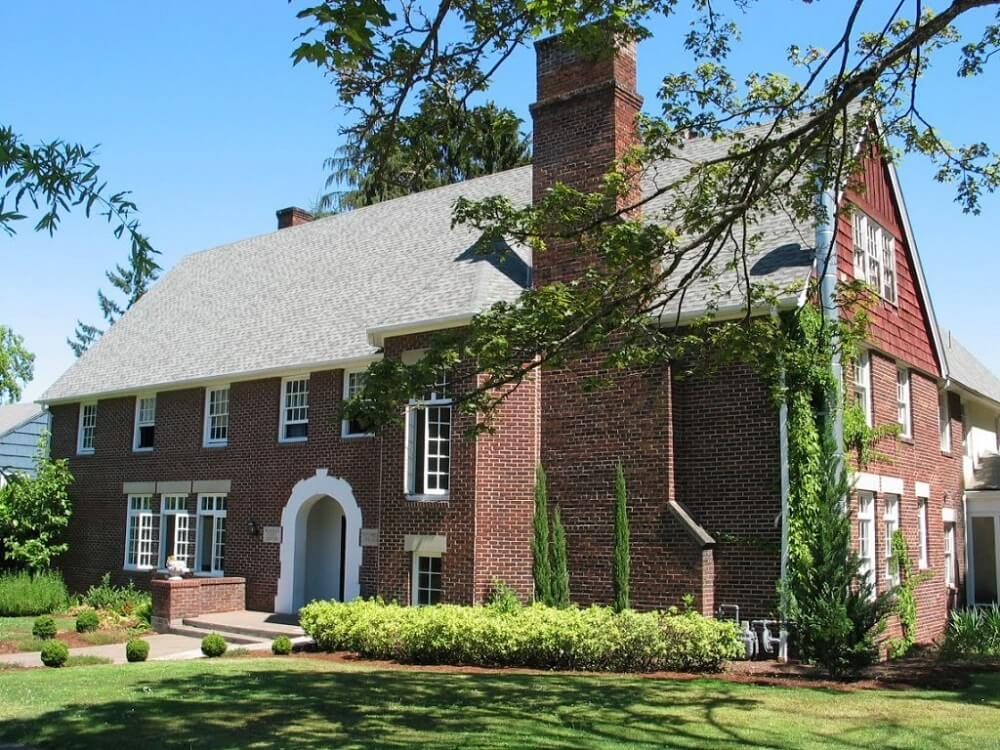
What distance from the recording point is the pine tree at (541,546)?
16844 mm

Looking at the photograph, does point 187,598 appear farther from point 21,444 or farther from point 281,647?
point 21,444

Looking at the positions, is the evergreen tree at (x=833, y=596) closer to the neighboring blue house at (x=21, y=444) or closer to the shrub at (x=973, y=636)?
the shrub at (x=973, y=636)

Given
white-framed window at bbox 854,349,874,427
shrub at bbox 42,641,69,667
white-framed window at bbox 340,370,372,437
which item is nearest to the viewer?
shrub at bbox 42,641,69,667

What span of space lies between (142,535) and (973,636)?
19.5 m

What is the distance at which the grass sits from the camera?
9.39 m

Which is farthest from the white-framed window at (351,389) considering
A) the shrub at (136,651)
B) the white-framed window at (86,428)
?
the white-framed window at (86,428)

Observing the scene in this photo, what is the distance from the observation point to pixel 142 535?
25.0 metres

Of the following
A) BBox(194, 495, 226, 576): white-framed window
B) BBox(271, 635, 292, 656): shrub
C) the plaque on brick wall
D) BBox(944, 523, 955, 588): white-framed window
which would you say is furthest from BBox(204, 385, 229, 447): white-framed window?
BBox(944, 523, 955, 588): white-framed window

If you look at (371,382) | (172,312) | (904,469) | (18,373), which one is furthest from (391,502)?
(18,373)

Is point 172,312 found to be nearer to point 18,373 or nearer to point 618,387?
point 618,387

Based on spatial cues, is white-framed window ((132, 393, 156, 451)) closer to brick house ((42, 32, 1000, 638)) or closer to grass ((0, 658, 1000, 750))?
brick house ((42, 32, 1000, 638))

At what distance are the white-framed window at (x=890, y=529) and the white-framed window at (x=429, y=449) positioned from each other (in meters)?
8.20

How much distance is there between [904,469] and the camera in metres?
18.9

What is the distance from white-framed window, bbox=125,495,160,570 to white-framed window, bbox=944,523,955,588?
19019mm
